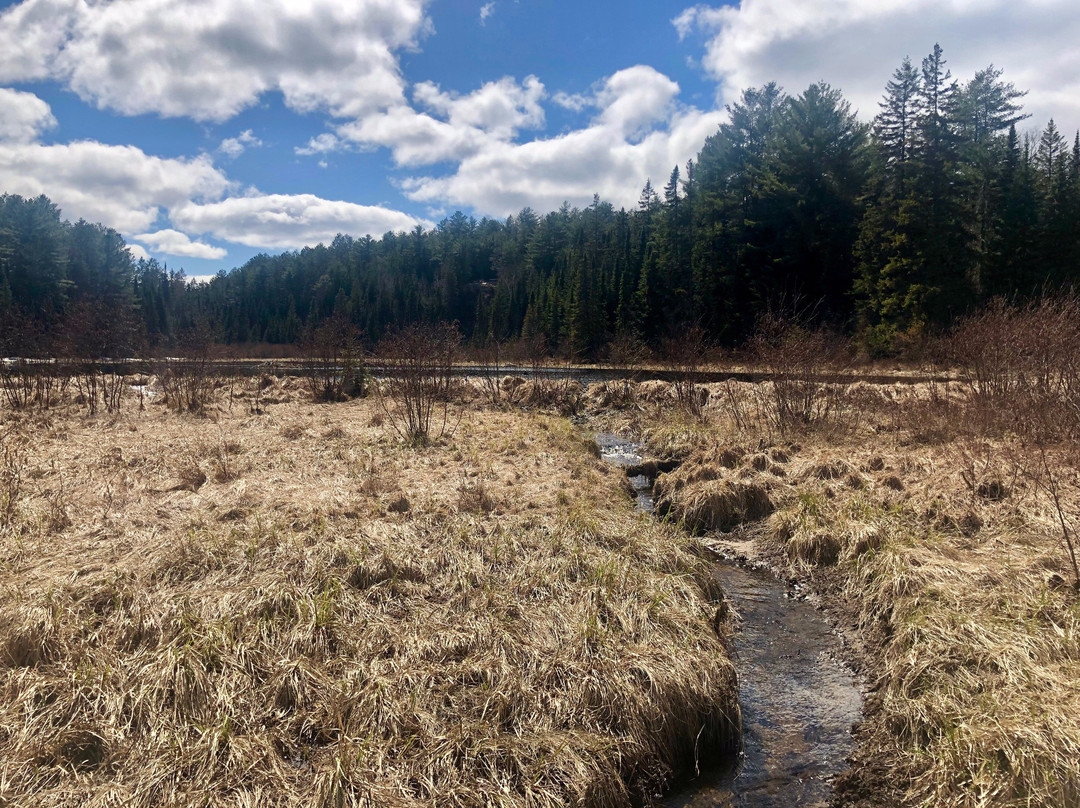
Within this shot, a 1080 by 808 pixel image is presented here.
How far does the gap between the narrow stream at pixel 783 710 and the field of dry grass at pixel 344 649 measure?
285 millimetres

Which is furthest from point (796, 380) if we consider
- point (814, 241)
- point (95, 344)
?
point (814, 241)

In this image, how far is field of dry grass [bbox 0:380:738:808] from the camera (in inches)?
147

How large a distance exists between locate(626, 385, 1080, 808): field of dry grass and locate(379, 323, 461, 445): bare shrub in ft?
19.4

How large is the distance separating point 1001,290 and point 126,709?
39424 mm

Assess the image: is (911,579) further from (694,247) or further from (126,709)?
(694,247)

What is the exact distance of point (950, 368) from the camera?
2123cm

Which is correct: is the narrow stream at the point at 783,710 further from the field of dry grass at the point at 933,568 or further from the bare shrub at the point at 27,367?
the bare shrub at the point at 27,367

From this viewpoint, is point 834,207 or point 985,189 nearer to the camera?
point 985,189

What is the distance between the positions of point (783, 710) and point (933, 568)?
8.07ft

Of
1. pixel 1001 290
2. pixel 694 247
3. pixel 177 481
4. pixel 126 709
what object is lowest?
pixel 126 709

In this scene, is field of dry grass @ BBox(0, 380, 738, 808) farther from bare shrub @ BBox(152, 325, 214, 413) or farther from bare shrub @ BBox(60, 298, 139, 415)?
bare shrub @ BBox(60, 298, 139, 415)

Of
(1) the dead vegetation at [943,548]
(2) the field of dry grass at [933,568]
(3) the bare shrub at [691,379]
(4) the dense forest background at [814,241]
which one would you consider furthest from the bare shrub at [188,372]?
(2) the field of dry grass at [933,568]

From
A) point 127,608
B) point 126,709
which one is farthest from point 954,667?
point 127,608

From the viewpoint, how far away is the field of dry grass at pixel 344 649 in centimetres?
375
